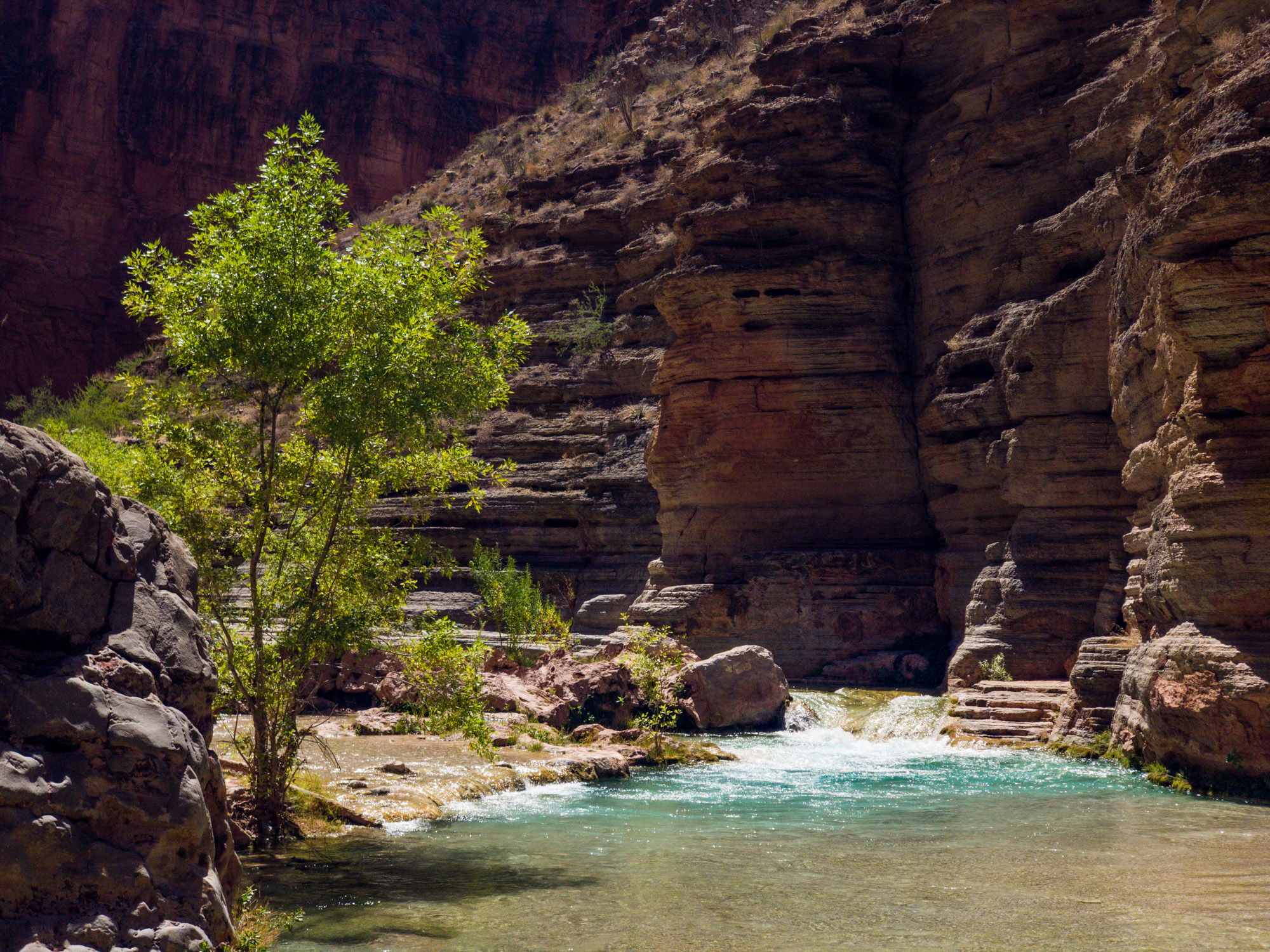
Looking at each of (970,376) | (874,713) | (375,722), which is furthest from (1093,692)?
(375,722)

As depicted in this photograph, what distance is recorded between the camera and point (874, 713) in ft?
77.2

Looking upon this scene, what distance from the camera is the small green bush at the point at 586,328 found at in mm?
43969

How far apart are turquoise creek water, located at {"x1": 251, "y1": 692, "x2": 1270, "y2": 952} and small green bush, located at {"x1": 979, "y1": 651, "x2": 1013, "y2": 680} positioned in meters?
5.37

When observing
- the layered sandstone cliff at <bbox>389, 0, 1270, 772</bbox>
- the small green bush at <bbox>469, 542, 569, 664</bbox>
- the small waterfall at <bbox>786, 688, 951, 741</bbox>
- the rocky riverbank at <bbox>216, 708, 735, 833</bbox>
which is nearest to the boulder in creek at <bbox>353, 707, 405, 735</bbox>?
the rocky riverbank at <bbox>216, 708, 735, 833</bbox>

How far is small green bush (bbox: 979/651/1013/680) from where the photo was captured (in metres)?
22.7

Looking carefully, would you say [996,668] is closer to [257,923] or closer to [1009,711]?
[1009,711]

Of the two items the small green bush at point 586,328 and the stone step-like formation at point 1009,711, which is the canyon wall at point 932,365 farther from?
the stone step-like formation at point 1009,711

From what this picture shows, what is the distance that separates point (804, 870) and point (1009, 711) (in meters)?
11.5

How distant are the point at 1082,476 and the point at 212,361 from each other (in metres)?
19.0

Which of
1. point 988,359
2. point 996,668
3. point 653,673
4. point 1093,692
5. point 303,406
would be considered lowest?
point 653,673

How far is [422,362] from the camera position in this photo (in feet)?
39.3

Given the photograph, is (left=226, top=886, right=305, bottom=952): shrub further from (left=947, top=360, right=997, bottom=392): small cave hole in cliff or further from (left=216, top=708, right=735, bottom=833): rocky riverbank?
(left=947, top=360, right=997, bottom=392): small cave hole in cliff

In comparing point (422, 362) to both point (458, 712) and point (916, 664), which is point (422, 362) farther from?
point (916, 664)

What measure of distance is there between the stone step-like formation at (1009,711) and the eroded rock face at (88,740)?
54.6 feet
